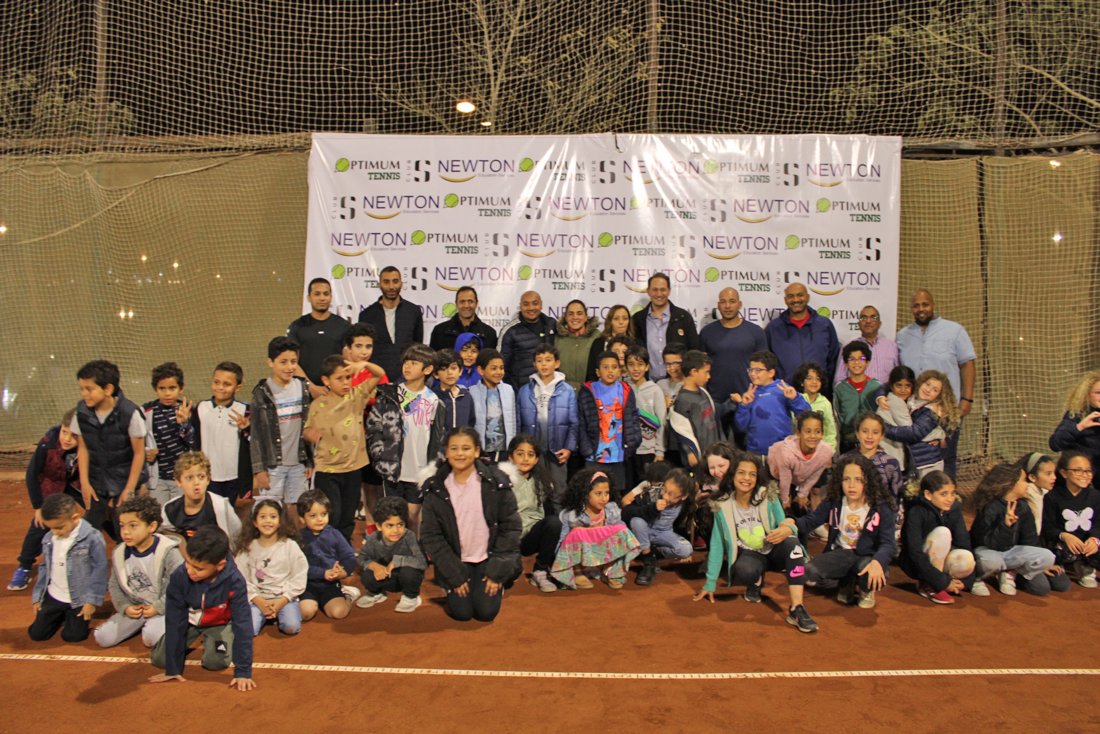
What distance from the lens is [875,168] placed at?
8539 mm

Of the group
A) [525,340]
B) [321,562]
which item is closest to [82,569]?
[321,562]

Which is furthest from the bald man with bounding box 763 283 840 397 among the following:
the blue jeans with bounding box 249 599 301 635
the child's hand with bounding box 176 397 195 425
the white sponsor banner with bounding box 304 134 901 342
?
the child's hand with bounding box 176 397 195 425

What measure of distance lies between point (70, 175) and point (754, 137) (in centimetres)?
713

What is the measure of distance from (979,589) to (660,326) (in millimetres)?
3227

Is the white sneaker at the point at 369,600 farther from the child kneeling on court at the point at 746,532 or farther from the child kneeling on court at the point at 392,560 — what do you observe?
the child kneeling on court at the point at 746,532

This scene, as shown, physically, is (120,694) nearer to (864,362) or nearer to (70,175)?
(864,362)

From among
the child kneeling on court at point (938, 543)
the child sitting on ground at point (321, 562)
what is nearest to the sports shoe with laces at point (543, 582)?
the child sitting on ground at point (321, 562)

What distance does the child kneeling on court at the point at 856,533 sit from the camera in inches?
217

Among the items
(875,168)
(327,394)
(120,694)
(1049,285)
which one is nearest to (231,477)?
(327,394)

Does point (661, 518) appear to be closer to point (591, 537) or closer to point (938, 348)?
point (591, 537)

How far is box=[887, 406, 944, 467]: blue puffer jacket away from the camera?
6586 mm

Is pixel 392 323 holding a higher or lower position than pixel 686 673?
higher

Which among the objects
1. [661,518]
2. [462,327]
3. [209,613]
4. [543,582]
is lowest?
[543,582]

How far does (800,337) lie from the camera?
7812mm
